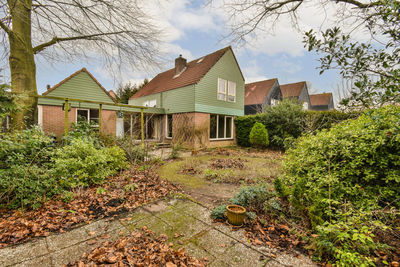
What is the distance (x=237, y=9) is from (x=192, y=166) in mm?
4999

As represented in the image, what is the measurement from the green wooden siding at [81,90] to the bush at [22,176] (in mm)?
7990

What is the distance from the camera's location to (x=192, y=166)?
6.49 m

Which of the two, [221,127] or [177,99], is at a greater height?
[177,99]

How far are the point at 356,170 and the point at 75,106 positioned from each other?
12.9 metres

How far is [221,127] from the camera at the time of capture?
1348cm

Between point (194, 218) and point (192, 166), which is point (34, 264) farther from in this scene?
point (192, 166)

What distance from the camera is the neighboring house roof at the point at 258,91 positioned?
20686mm

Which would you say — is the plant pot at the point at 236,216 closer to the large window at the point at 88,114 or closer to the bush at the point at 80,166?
the bush at the point at 80,166

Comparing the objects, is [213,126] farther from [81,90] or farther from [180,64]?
[81,90]

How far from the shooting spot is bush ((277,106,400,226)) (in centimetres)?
217

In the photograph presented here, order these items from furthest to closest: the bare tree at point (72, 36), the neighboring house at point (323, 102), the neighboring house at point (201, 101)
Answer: the neighboring house at point (323, 102)
the neighboring house at point (201, 101)
the bare tree at point (72, 36)

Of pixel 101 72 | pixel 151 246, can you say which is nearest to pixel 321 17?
pixel 151 246

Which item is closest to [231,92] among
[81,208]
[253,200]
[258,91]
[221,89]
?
[221,89]

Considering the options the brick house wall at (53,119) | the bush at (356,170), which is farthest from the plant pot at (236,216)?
the brick house wall at (53,119)
